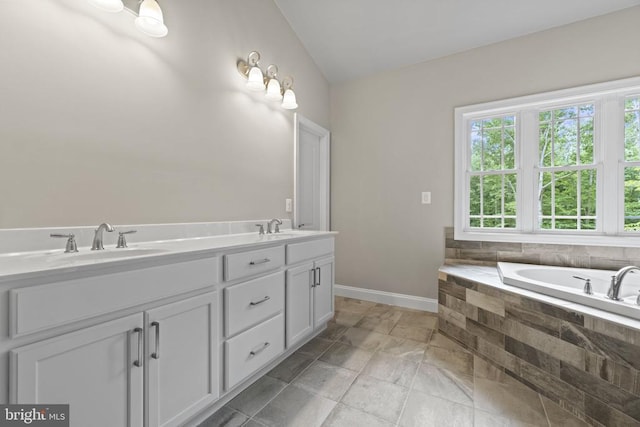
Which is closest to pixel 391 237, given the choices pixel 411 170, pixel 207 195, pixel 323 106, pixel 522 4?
pixel 411 170

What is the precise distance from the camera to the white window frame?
2.27 m

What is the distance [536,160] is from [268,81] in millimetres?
2485

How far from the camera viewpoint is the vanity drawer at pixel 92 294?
79cm

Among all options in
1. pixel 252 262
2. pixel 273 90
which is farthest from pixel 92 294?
pixel 273 90

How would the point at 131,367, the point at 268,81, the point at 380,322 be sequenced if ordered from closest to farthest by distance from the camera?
the point at 131,367, the point at 268,81, the point at 380,322

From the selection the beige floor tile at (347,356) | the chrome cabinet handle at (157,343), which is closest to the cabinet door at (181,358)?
the chrome cabinet handle at (157,343)

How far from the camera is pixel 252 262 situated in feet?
5.15

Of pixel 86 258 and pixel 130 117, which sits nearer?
pixel 86 258

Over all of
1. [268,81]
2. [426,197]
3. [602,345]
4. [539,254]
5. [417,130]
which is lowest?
[602,345]

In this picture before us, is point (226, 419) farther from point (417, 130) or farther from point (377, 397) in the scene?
point (417, 130)

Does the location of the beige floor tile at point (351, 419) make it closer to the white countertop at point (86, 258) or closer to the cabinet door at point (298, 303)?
the cabinet door at point (298, 303)

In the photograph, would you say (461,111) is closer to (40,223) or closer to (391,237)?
(391,237)

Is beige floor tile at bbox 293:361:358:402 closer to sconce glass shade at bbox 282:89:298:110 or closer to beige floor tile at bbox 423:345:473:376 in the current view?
beige floor tile at bbox 423:345:473:376

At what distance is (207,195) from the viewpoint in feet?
6.40
